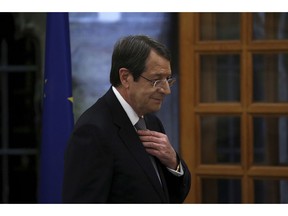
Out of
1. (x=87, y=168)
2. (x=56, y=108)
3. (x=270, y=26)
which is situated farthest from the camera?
(x=270, y=26)

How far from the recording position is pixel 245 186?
3619 mm

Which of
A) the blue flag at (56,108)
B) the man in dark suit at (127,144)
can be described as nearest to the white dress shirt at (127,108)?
the man in dark suit at (127,144)

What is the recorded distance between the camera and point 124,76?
1.64m

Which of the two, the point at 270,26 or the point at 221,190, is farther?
the point at 221,190

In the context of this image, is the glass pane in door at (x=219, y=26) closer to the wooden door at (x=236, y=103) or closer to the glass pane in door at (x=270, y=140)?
the wooden door at (x=236, y=103)

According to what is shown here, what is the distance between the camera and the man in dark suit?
1521mm

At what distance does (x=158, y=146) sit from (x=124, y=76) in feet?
0.74

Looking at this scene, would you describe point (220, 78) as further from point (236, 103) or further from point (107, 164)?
point (107, 164)

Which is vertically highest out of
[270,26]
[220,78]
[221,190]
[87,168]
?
[270,26]

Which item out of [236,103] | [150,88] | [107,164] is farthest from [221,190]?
[107,164]

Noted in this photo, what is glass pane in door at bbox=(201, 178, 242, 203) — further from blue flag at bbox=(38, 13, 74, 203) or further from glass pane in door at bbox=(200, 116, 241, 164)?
blue flag at bbox=(38, 13, 74, 203)

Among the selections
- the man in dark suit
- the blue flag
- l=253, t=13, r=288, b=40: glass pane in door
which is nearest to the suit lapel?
the man in dark suit

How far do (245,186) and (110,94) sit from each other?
84.1 inches
